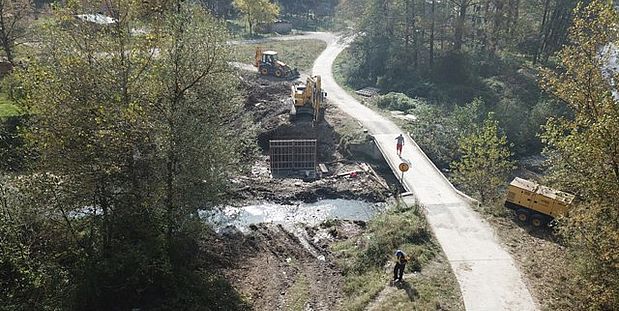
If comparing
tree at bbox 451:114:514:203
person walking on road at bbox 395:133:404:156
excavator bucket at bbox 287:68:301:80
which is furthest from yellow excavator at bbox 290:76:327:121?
tree at bbox 451:114:514:203

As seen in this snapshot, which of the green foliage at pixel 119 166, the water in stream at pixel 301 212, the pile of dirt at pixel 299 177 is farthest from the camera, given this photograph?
the pile of dirt at pixel 299 177

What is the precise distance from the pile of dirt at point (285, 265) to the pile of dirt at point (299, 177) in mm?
3728

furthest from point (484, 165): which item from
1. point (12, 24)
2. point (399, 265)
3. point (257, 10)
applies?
point (257, 10)

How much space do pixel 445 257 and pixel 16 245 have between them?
1627 centimetres

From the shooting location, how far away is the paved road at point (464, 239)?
667 inches

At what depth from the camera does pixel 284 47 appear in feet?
197

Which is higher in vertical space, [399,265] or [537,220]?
[399,265]

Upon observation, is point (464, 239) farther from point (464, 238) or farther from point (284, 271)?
point (284, 271)

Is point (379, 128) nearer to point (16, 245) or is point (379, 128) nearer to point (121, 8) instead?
point (121, 8)

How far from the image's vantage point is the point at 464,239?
2091 cm

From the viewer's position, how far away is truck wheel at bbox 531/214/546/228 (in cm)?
2169

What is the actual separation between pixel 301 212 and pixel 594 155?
16869 mm

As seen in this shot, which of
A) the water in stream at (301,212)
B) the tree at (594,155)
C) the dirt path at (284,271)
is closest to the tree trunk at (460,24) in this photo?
the water in stream at (301,212)

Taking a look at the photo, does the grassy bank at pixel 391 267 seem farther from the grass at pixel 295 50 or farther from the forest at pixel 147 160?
the grass at pixel 295 50
